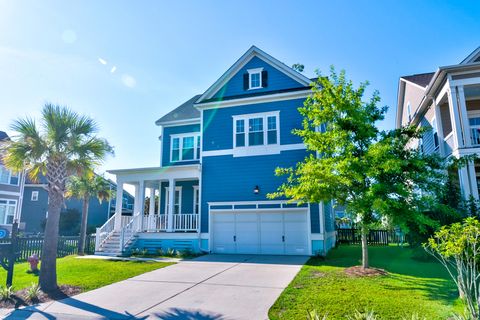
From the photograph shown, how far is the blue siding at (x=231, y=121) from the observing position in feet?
49.3

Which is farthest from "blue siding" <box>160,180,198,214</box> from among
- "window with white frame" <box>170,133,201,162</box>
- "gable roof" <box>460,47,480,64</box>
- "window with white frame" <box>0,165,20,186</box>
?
"window with white frame" <box>0,165,20,186</box>

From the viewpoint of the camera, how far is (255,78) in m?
16.4

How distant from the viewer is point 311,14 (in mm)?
11242

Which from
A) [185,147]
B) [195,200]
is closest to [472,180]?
[195,200]

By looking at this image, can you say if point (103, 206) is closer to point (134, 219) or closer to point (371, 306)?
point (134, 219)

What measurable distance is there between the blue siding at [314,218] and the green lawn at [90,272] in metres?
6.60

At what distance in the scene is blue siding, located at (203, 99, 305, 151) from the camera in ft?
49.3

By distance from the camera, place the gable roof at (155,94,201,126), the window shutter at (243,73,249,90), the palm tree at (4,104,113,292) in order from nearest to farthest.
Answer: the palm tree at (4,104,113,292) → the window shutter at (243,73,249,90) → the gable roof at (155,94,201,126)

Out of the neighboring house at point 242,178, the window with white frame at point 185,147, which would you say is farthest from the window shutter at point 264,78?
the window with white frame at point 185,147

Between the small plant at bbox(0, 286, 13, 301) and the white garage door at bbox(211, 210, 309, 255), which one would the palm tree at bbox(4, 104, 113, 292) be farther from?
the white garage door at bbox(211, 210, 309, 255)

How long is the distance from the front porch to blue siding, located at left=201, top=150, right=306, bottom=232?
0.74 meters

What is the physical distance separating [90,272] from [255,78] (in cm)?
1185

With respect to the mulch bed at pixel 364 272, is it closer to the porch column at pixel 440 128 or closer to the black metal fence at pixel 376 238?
the porch column at pixel 440 128

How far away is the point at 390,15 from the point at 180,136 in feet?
41.5
